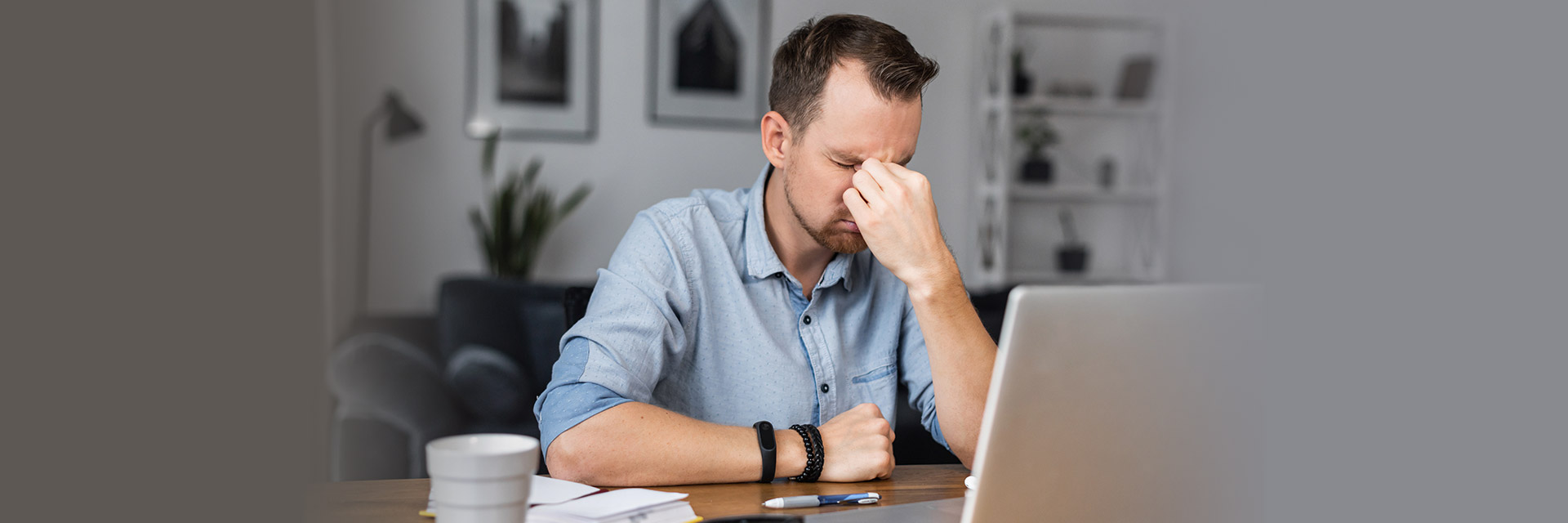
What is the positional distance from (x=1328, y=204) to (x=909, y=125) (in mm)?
2869

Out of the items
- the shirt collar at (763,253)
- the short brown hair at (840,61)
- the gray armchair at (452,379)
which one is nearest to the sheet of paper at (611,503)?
the shirt collar at (763,253)

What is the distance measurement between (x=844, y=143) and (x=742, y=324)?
0.90 ft

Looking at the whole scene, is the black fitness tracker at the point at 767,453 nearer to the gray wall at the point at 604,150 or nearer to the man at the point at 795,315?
the man at the point at 795,315

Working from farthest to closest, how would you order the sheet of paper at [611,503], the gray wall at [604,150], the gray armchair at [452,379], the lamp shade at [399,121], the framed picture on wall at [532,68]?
the framed picture on wall at [532,68]
the gray wall at [604,150]
the lamp shade at [399,121]
the gray armchair at [452,379]
the sheet of paper at [611,503]

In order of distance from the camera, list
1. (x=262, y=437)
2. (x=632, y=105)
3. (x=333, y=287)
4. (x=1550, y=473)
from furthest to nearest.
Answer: (x=632, y=105) < (x=333, y=287) < (x=262, y=437) < (x=1550, y=473)

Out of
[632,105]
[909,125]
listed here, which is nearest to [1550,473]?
[909,125]

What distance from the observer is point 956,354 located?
1.17 metres

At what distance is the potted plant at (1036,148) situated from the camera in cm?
405

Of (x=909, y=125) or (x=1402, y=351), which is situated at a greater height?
(x=909, y=125)

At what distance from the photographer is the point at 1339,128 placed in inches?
143

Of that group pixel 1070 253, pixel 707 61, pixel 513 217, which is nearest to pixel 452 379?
pixel 513 217

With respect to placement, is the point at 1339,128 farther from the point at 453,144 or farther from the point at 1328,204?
the point at 453,144

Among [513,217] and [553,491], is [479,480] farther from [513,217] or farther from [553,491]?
[513,217]

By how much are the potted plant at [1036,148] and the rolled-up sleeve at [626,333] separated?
9.60 feet
